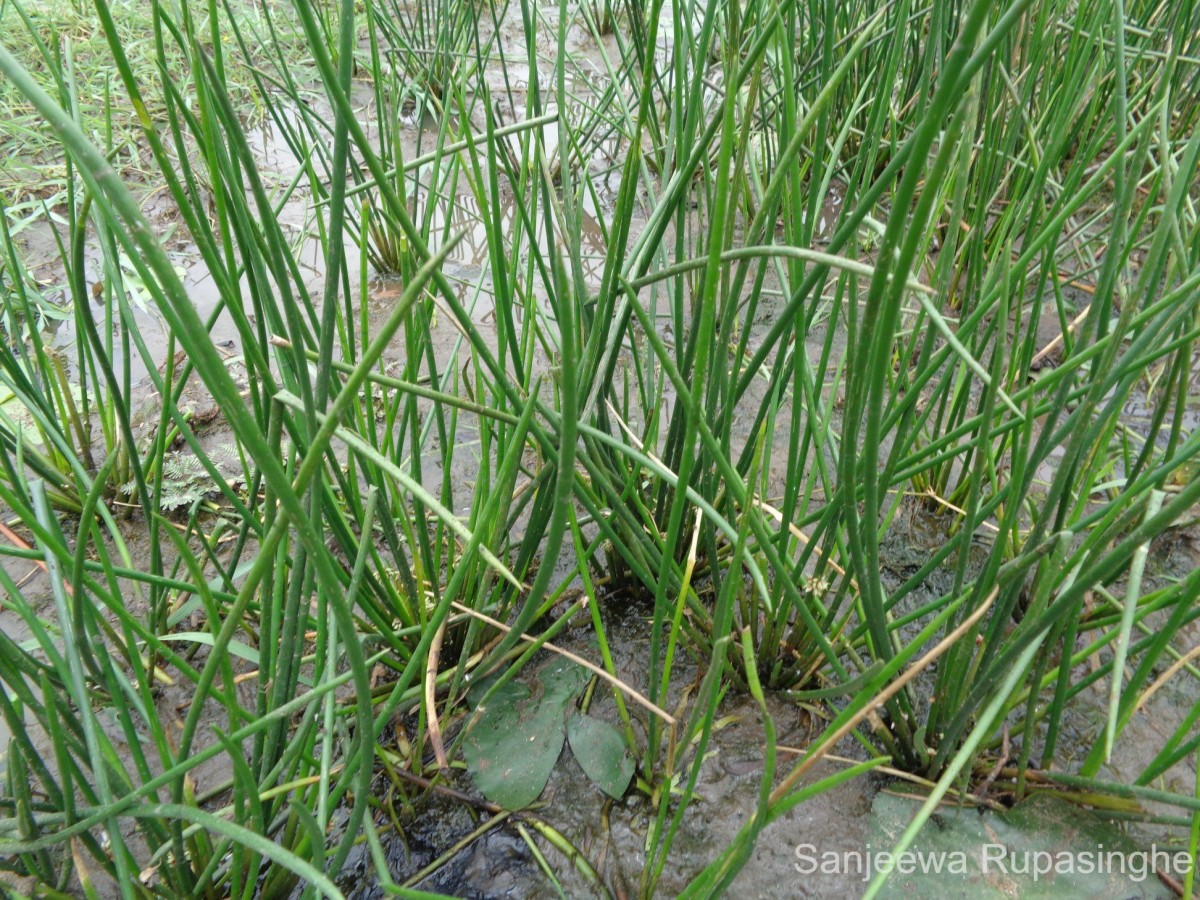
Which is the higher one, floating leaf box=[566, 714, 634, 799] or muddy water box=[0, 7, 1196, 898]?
floating leaf box=[566, 714, 634, 799]

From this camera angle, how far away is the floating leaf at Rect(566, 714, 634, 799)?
729mm

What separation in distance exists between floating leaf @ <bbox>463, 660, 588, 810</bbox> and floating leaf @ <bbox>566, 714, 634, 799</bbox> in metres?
0.02

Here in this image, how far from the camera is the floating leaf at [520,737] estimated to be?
2.39 feet

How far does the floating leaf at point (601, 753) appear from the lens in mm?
729

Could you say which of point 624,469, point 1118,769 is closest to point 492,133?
point 624,469

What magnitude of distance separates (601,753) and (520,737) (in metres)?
0.08

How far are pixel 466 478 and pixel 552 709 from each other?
0.45 m

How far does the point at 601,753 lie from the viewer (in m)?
0.75

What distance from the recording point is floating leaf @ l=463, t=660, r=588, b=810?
729 millimetres

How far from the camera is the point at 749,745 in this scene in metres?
0.77

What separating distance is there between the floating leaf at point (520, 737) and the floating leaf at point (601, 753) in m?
0.02

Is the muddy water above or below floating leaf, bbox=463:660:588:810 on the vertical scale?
below

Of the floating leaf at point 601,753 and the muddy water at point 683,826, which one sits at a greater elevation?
the floating leaf at point 601,753

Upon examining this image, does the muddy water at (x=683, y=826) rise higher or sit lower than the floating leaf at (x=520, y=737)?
lower
